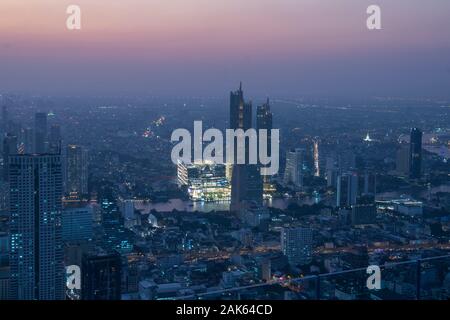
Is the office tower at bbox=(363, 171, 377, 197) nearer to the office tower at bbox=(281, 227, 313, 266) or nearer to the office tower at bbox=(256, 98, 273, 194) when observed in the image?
the office tower at bbox=(256, 98, 273, 194)

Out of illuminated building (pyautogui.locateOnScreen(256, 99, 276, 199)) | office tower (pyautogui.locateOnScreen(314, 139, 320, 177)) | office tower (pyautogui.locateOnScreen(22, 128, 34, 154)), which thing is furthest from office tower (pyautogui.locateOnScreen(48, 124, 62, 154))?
office tower (pyautogui.locateOnScreen(314, 139, 320, 177))

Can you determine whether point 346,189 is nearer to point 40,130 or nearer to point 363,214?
point 363,214

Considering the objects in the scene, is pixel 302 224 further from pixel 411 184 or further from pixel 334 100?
pixel 411 184

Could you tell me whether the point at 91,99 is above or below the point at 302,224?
above

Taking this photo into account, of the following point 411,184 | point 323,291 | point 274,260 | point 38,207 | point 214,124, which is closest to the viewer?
point 323,291
